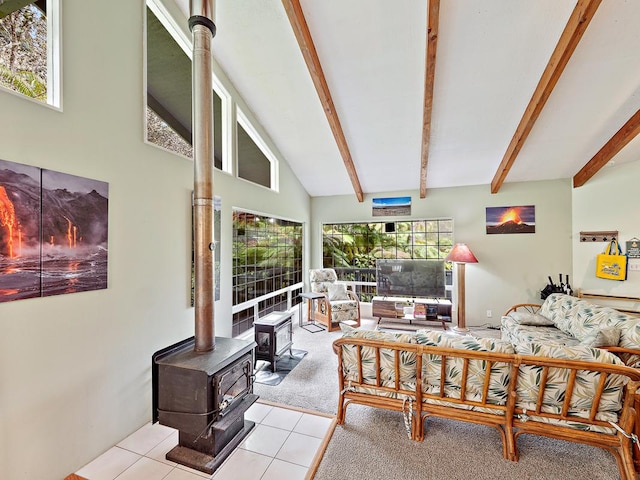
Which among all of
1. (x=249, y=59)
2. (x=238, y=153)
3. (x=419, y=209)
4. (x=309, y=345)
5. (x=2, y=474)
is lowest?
(x=309, y=345)

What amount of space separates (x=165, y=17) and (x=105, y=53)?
100 centimetres

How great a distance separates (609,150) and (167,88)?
5.95 meters

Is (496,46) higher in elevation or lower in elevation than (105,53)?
higher

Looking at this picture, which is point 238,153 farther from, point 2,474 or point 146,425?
point 2,474

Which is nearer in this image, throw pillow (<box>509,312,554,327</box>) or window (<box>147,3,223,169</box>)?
window (<box>147,3,223,169</box>)

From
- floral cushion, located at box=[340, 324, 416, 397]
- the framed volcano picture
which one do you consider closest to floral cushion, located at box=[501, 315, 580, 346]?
floral cushion, located at box=[340, 324, 416, 397]

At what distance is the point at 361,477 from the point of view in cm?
191

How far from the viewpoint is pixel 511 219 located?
5348mm

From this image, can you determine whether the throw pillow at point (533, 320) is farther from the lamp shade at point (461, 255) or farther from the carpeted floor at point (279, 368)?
the carpeted floor at point (279, 368)

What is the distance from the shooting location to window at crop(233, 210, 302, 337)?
3939 mm

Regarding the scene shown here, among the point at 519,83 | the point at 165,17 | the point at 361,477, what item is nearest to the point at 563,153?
the point at 519,83

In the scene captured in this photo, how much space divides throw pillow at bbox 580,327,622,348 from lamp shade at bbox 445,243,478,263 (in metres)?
2.38

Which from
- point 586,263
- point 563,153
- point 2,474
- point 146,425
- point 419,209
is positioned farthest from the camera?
point 419,209

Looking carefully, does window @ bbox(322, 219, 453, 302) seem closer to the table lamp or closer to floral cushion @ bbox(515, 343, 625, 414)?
the table lamp
